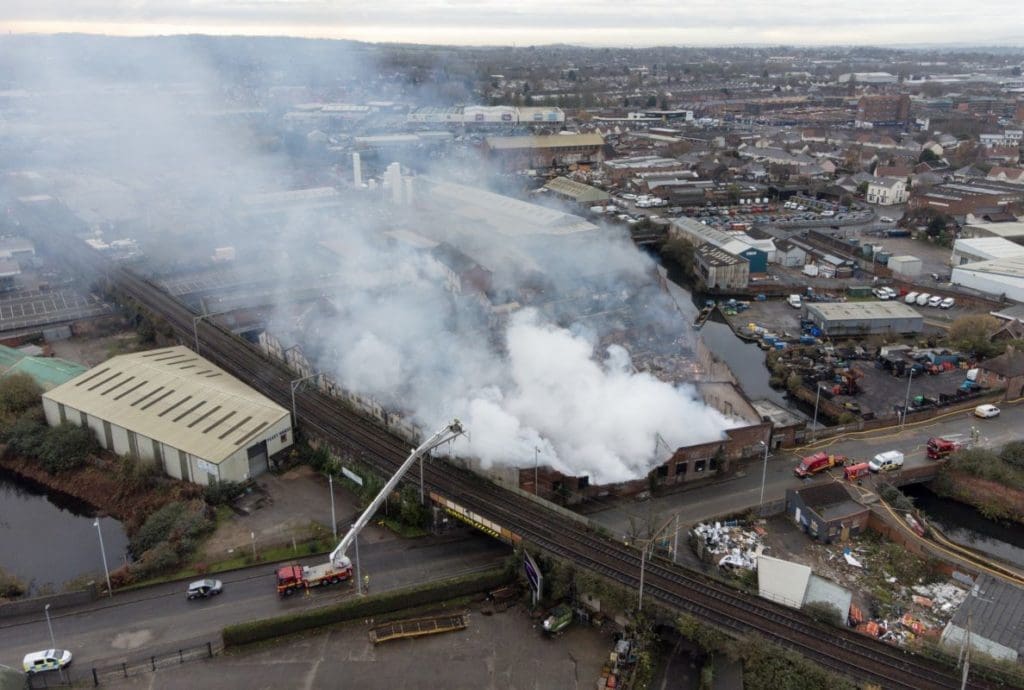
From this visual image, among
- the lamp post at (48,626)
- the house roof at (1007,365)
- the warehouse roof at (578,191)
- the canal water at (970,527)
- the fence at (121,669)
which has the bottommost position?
the canal water at (970,527)

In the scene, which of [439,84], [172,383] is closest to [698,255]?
[172,383]

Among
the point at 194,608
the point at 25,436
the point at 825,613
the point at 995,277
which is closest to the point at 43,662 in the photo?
the point at 194,608

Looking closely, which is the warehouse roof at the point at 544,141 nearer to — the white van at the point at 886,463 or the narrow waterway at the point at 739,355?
the narrow waterway at the point at 739,355

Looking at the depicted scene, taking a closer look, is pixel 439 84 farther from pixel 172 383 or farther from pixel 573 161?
pixel 172 383

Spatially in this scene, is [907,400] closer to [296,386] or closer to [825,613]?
[825,613]

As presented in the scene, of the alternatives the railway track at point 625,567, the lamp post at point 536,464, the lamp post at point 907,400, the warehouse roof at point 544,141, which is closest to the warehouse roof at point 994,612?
the railway track at point 625,567
